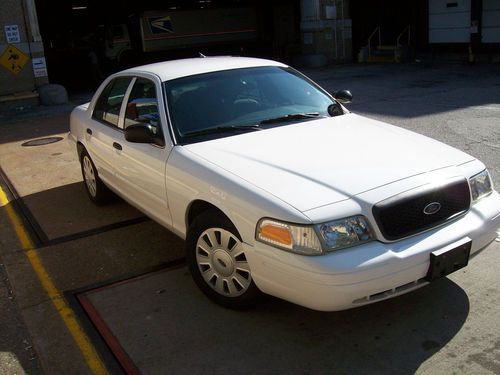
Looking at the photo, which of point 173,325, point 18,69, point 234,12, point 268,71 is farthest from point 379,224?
point 234,12

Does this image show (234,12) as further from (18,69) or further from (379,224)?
(379,224)

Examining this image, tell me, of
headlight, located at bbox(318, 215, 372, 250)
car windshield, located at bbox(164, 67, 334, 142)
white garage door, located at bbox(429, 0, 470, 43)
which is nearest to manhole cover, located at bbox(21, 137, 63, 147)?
car windshield, located at bbox(164, 67, 334, 142)

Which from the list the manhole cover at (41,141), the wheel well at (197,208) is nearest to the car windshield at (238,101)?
the wheel well at (197,208)

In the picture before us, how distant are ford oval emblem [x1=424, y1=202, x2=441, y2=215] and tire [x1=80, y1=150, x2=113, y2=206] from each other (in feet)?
12.3

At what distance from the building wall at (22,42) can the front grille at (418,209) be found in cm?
1457

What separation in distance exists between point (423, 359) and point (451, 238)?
2.40ft

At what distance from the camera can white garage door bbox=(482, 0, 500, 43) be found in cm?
1947

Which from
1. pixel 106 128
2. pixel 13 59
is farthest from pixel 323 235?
pixel 13 59

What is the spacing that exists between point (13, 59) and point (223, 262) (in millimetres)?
13810

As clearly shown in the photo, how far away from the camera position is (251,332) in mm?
3584

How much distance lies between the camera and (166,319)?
12.5ft

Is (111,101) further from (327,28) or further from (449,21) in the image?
(449,21)

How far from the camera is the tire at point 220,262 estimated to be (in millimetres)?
3635

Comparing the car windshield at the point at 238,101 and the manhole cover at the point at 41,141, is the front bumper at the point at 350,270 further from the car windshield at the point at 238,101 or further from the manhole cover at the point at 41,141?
the manhole cover at the point at 41,141
